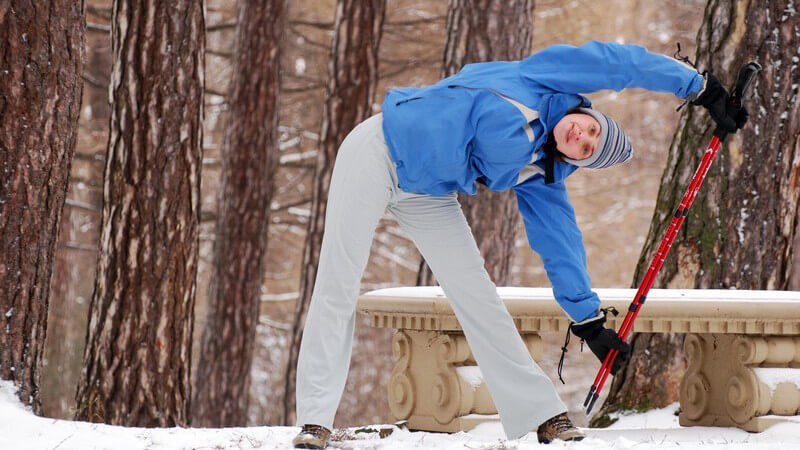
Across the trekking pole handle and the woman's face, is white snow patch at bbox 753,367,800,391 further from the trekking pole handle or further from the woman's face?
the woman's face

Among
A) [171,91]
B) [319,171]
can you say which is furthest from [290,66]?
[171,91]

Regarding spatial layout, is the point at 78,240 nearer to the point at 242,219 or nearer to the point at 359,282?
the point at 242,219

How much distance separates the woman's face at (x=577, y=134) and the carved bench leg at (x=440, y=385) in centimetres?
151

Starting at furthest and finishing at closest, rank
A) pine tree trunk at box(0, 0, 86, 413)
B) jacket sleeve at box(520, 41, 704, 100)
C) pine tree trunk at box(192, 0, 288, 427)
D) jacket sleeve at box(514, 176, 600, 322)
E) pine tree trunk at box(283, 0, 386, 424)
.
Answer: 1. pine tree trunk at box(192, 0, 288, 427)
2. pine tree trunk at box(283, 0, 386, 424)
3. pine tree trunk at box(0, 0, 86, 413)
4. jacket sleeve at box(514, 176, 600, 322)
5. jacket sleeve at box(520, 41, 704, 100)

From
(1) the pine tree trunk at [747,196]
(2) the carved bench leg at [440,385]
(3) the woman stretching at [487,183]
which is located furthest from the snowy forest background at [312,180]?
(3) the woman stretching at [487,183]

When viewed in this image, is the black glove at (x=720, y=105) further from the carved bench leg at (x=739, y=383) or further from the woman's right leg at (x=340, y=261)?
the carved bench leg at (x=739, y=383)

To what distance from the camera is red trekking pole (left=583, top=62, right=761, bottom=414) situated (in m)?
4.35

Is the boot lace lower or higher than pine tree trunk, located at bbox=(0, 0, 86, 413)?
lower

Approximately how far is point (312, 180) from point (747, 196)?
9.40 m

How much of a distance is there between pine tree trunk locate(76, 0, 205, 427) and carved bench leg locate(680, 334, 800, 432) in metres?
3.02

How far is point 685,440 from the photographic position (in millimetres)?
4891

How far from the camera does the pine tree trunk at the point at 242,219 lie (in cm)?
1082

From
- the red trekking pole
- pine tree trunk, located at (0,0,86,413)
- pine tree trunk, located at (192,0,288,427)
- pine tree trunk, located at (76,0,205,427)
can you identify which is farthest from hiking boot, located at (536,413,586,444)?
pine tree trunk, located at (192,0,288,427)

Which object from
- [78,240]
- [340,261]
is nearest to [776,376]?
[340,261]
